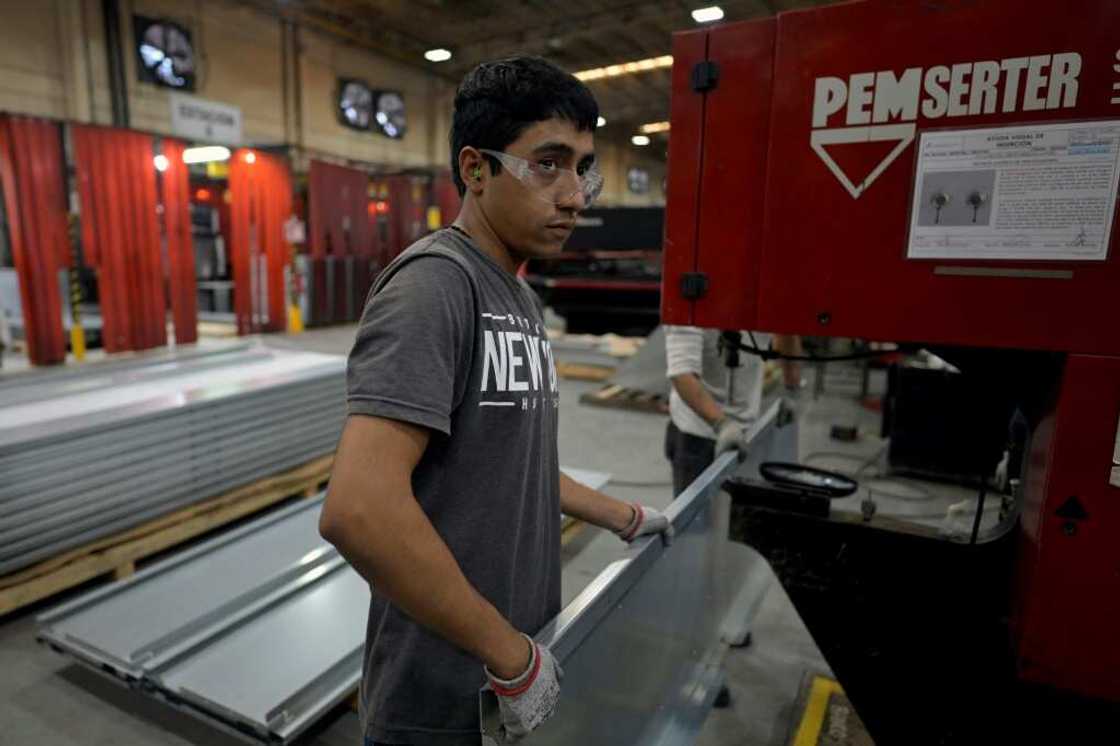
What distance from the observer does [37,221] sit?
22.8 ft

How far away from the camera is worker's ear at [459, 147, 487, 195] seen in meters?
1.05

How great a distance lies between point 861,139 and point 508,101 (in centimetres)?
68

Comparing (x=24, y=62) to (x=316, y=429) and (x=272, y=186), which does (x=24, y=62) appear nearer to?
(x=272, y=186)

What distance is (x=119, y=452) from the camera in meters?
3.15

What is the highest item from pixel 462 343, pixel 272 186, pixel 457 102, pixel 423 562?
pixel 272 186

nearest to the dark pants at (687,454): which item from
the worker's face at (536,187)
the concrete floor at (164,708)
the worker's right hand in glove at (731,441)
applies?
the worker's right hand in glove at (731,441)

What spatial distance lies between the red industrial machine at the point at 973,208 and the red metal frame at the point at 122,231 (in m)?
8.26

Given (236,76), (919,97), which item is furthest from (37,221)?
(919,97)

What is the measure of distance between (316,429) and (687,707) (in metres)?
2.99

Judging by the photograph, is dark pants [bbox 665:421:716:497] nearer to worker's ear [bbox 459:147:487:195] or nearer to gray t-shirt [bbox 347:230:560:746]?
gray t-shirt [bbox 347:230:560:746]

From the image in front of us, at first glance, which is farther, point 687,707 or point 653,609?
point 687,707

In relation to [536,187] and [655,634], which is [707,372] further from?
[536,187]

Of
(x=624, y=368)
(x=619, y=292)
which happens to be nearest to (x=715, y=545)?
(x=624, y=368)

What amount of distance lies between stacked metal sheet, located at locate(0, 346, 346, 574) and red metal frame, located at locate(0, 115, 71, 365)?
3.51 m
